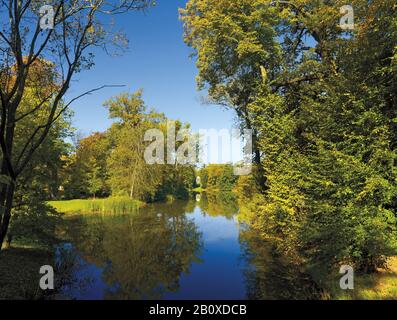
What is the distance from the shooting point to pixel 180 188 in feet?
203

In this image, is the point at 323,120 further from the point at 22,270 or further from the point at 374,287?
the point at 22,270

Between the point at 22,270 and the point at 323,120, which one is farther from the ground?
the point at 323,120

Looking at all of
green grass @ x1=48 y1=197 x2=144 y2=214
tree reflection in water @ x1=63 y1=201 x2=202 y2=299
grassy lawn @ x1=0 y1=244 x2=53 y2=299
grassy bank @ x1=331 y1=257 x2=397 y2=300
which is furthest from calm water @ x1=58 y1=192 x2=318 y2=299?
green grass @ x1=48 y1=197 x2=144 y2=214

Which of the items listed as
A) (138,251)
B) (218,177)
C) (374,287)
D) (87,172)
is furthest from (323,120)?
(218,177)

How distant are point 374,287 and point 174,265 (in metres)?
9.45

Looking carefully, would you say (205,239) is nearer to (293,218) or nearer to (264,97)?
(293,218)

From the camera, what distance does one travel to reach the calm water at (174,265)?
12117mm

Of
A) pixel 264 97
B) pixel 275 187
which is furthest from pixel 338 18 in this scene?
pixel 275 187

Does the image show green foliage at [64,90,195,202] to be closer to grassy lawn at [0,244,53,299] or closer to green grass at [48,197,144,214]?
green grass at [48,197,144,214]

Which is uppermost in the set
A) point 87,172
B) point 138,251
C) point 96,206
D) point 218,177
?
point 218,177

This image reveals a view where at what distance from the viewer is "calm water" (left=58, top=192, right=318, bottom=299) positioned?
12117 millimetres

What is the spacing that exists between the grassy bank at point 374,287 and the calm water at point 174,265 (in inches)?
64.1

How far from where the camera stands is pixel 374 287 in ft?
31.2

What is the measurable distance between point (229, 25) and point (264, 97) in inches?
214
